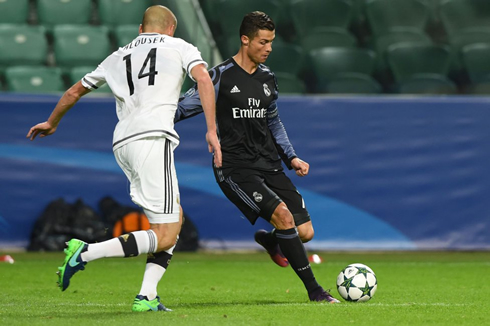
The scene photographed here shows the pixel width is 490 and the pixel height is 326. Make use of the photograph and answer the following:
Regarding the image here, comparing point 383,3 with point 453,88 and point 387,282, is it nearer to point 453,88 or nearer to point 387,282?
point 453,88

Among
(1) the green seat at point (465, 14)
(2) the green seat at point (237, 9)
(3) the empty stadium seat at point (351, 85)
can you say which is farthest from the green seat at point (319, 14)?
(1) the green seat at point (465, 14)

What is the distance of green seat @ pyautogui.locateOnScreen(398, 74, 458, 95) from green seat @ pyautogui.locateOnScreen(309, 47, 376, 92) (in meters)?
0.64

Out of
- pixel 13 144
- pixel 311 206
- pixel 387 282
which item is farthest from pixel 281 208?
pixel 13 144

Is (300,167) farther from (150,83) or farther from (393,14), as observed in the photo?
(393,14)

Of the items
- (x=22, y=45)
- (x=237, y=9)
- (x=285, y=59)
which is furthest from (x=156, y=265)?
(x=237, y=9)

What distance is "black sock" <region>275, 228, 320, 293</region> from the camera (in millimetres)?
6168

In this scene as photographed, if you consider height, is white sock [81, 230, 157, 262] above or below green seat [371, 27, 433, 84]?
above

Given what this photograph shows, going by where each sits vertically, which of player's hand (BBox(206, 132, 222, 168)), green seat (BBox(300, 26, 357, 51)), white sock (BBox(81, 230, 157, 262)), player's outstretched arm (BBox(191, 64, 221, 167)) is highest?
player's outstretched arm (BBox(191, 64, 221, 167))

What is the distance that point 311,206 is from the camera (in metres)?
11.1

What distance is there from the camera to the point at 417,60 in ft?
42.9

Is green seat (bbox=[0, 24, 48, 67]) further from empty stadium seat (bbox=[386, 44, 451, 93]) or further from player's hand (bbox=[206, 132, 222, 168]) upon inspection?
player's hand (bbox=[206, 132, 222, 168])

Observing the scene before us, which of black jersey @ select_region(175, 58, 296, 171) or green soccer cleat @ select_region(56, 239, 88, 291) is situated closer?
green soccer cleat @ select_region(56, 239, 88, 291)

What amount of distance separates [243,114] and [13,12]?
8.08m

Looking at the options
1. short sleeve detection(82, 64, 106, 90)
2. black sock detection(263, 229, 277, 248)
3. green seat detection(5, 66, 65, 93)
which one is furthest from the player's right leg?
green seat detection(5, 66, 65, 93)
